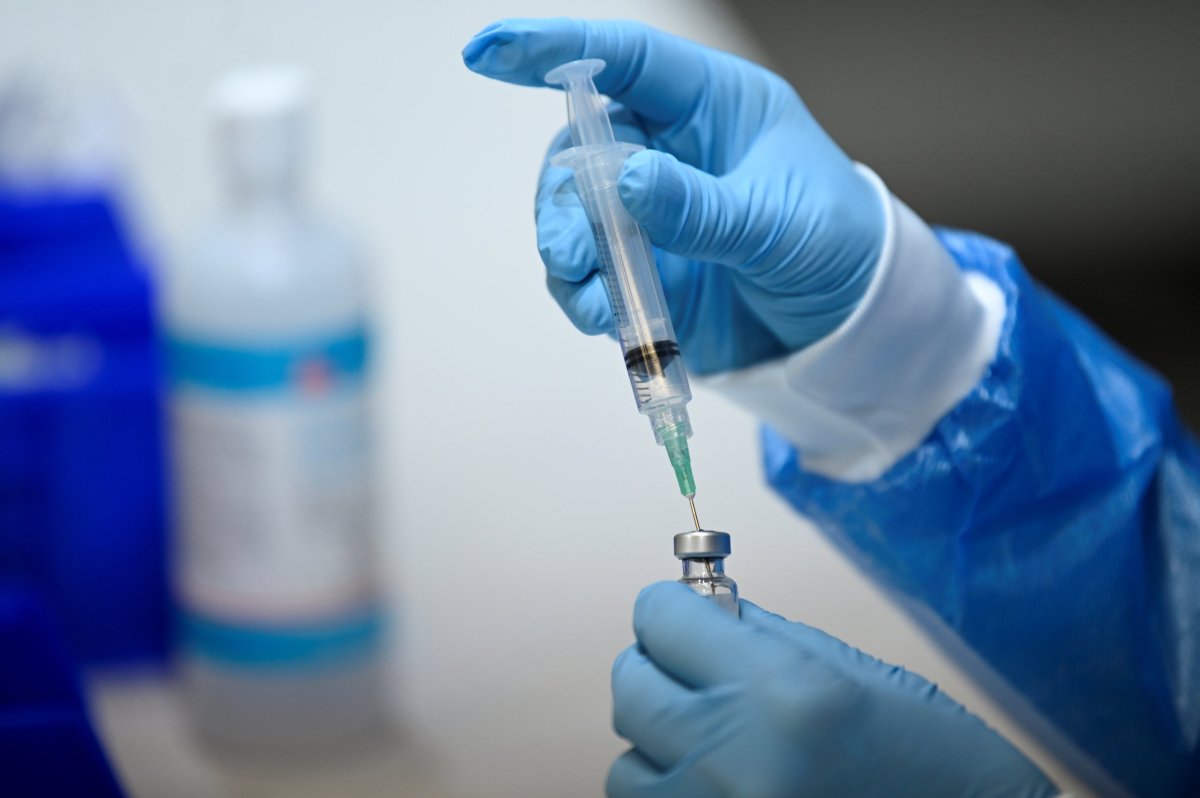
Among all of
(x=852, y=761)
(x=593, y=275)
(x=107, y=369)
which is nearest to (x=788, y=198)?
(x=593, y=275)

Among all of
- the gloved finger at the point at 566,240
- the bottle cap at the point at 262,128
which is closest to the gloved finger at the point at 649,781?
the gloved finger at the point at 566,240

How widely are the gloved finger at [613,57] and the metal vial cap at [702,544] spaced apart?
33 centimetres

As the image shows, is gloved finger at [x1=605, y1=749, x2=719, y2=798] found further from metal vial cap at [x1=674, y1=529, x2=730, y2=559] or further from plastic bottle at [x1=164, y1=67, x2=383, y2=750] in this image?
plastic bottle at [x1=164, y1=67, x2=383, y2=750]

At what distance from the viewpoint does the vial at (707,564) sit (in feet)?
2.12

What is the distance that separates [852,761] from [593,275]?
1.17 feet

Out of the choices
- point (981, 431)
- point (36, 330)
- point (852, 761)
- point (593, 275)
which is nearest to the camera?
point (852, 761)

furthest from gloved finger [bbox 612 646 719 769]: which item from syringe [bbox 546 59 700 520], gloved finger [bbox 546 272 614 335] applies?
gloved finger [bbox 546 272 614 335]

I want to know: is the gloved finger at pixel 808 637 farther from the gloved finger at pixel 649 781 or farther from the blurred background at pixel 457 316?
the blurred background at pixel 457 316

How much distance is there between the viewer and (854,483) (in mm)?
981

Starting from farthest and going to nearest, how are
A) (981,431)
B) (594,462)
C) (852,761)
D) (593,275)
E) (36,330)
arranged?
(594,462) → (36,330) → (981,431) → (593,275) → (852,761)

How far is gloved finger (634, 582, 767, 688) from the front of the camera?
69 centimetres

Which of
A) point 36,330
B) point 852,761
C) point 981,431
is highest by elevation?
point 36,330

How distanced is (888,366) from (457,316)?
0.90 metres

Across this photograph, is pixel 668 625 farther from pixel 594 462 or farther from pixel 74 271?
pixel 74 271
